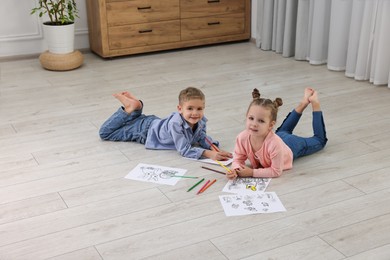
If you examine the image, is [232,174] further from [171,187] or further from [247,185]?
[171,187]

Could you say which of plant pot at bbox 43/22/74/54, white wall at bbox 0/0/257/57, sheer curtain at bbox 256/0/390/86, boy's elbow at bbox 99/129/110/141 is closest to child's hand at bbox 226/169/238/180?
boy's elbow at bbox 99/129/110/141

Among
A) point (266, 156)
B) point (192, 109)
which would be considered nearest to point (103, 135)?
point (192, 109)

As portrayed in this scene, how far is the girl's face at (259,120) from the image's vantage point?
97.9 inches

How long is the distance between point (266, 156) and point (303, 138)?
0.36 metres

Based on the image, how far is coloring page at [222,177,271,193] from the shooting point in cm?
250

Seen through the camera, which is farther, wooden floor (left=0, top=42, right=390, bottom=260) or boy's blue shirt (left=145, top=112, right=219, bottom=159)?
boy's blue shirt (left=145, top=112, right=219, bottom=159)

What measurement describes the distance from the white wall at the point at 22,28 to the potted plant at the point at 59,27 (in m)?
0.19

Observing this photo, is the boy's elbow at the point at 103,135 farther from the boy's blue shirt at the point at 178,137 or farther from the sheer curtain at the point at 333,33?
the sheer curtain at the point at 333,33

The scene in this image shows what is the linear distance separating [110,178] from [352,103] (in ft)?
5.73

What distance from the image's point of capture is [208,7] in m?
4.91

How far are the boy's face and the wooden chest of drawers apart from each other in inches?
80.2

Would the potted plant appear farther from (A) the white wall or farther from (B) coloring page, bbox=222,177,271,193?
(B) coloring page, bbox=222,177,271,193

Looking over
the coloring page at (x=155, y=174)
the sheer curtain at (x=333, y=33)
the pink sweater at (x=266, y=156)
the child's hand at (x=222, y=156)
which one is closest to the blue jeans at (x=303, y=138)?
the pink sweater at (x=266, y=156)

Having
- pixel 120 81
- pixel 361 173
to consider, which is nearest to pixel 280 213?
pixel 361 173
